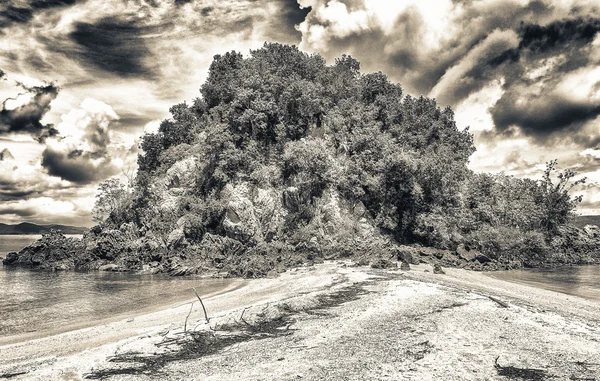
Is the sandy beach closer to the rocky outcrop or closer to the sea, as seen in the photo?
the sea

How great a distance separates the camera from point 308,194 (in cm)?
4662

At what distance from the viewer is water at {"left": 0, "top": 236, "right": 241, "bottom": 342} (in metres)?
21.0

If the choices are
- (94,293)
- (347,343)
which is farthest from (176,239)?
(347,343)

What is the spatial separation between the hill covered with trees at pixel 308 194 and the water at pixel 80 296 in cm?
507

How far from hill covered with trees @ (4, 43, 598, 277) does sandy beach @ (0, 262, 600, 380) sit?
18.3 metres

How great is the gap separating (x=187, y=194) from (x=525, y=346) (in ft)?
151

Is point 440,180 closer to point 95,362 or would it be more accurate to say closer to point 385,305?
point 385,305

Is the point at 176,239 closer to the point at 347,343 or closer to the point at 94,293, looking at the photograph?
the point at 94,293

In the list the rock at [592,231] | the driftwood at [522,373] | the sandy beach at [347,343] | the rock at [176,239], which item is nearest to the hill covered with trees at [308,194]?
the rock at [176,239]

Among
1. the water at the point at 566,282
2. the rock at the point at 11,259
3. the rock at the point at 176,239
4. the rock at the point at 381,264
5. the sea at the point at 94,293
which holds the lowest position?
the water at the point at 566,282

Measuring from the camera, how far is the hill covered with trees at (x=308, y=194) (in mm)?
43781

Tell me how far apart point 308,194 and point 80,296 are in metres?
27.5

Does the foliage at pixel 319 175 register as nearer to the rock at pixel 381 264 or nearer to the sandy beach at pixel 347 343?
the rock at pixel 381 264

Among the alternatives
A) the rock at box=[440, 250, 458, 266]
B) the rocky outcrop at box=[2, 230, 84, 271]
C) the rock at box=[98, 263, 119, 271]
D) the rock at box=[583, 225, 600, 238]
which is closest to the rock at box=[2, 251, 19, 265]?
the rocky outcrop at box=[2, 230, 84, 271]
